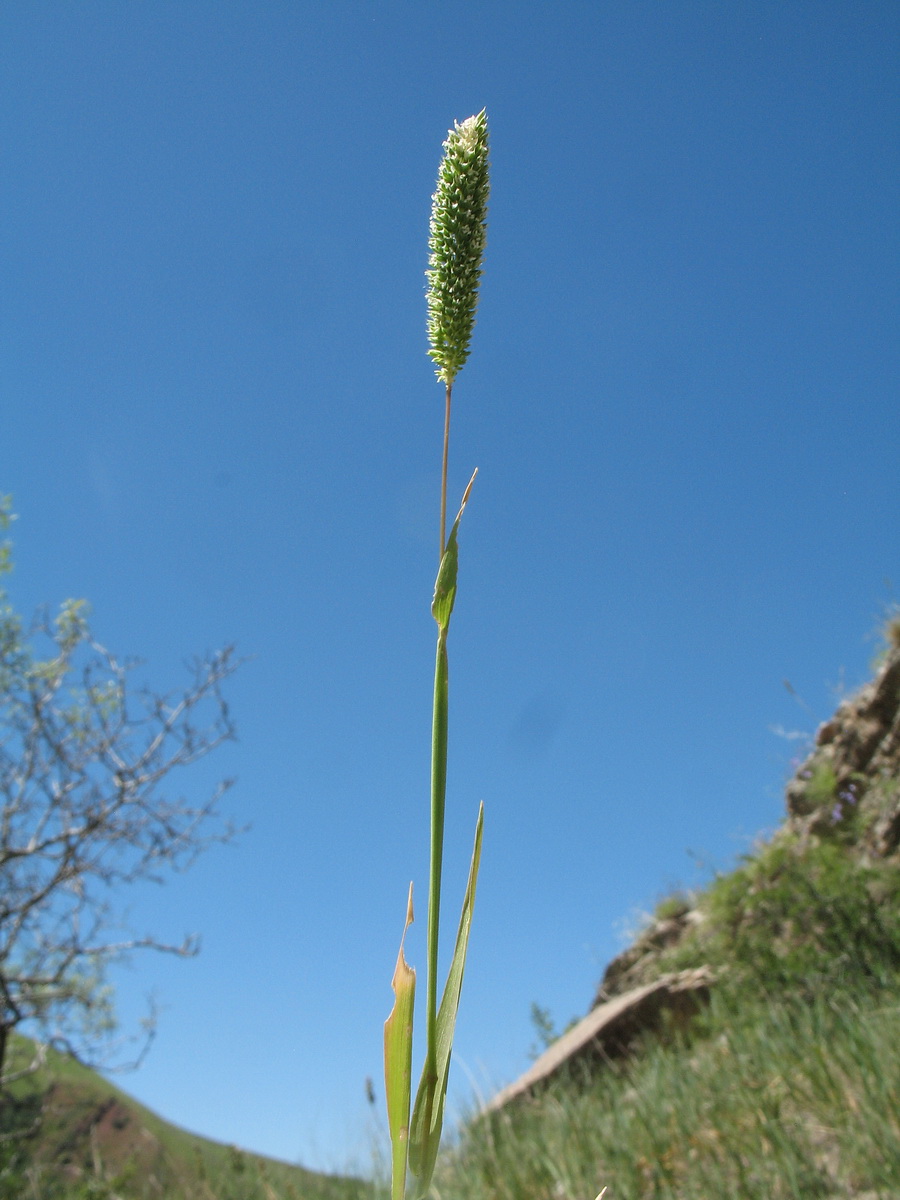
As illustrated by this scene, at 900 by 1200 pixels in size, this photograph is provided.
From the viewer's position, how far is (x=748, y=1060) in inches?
170

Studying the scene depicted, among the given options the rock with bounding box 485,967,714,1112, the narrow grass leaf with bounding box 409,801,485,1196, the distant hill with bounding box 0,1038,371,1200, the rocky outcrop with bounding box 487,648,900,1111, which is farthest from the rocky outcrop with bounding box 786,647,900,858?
the narrow grass leaf with bounding box 409,801,485,1196

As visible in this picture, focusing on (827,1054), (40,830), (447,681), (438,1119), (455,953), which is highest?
(40,830)

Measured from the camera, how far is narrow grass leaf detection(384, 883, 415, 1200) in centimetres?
75

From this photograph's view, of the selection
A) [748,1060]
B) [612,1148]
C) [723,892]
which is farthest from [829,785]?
[612,1148]

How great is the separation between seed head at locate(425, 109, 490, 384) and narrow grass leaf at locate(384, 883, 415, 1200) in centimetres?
61

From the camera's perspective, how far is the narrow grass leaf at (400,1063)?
75 cm

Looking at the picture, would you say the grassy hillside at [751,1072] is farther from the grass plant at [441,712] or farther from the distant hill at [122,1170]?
the grass plant at [441,712]

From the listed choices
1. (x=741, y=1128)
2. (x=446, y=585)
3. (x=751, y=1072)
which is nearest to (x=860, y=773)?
(x=751, y=1072)

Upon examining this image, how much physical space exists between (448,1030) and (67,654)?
10.9 meters

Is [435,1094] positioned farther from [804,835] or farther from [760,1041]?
[804,835]

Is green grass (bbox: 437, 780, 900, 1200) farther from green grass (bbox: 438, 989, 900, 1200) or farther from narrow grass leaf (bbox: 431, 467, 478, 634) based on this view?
narrow grass leaf (bbox: 431, 467, 478, 634)

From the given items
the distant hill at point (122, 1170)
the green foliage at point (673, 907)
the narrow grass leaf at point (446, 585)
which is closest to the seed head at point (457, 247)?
the narrow grass leaf at point (446, 585)

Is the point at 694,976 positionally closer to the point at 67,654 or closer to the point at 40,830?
the point at 40,830

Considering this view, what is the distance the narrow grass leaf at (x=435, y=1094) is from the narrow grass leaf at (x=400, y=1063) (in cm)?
1
